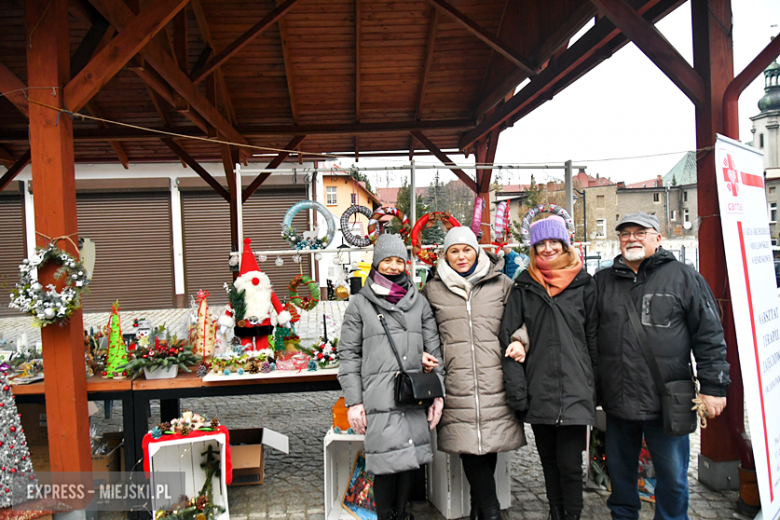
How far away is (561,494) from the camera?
2500 mm

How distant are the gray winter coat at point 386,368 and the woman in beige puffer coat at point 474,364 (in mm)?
100

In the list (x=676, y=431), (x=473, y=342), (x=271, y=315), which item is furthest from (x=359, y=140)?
(x=676, y=431)

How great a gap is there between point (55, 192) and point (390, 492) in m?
2.55

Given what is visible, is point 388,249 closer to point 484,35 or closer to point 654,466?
point 654,466

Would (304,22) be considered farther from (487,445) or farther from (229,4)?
(487,445)

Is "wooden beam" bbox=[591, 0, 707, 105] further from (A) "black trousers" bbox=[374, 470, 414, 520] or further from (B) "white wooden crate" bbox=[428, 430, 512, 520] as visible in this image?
(A) "black trousers" bbox=[374, 470, 414, 520]

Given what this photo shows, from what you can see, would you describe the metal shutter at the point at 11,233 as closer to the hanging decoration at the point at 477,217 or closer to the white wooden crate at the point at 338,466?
the hanging decoration at the point at 477,217

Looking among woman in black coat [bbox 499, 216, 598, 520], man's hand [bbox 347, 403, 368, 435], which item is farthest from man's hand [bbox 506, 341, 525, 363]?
man's hand [bbox 347, 403, 368, 435]

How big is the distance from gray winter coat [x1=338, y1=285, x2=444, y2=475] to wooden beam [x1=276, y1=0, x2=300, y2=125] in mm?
4356

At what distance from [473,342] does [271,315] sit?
6.12ft

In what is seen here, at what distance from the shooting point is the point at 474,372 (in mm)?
2492

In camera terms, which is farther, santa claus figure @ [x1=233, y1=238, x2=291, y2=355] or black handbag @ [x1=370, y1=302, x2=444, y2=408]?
santa claus figure @ [x1=233, y1=238, x2=291, y2=355]

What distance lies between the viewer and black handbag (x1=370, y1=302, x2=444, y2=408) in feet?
7.72

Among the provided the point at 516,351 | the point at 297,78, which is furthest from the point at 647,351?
the point at 297,78
